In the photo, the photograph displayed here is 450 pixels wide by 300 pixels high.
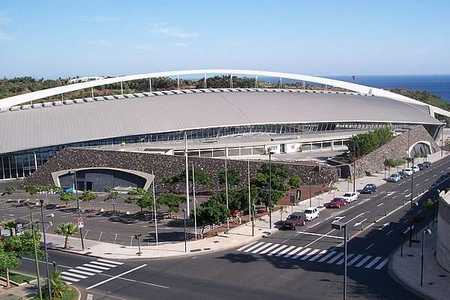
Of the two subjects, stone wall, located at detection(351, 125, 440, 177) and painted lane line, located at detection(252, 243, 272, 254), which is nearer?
painted lane line, located at detection(252, 243, 272, 254)

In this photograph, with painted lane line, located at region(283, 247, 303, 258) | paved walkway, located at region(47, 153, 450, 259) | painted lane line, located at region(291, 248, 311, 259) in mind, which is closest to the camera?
painted lane line, located at region(291, 248, 311, 259)

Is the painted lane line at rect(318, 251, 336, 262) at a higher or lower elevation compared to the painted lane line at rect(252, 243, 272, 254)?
higher

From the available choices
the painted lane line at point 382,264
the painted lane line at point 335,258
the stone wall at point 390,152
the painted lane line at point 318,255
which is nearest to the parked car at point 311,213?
the painted lane line at point 318,255

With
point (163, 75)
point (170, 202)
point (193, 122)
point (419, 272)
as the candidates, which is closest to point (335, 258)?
point (419, 272)

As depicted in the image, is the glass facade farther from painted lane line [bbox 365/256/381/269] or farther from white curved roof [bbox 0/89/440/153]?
painted lane line [bbox 365/256/381/269]

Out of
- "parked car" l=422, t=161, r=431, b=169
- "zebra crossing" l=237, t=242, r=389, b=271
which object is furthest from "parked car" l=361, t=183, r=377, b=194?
"zebra crossing" l=237, t=242, r=389, b=271

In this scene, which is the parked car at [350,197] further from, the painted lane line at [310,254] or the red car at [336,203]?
→ the painted lane line at [310,254]
